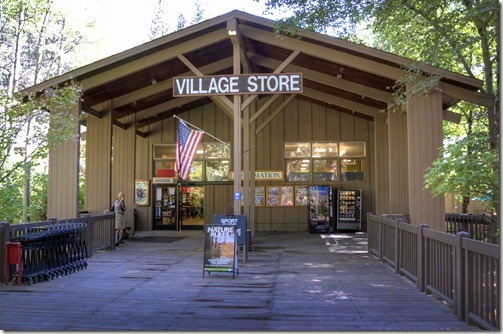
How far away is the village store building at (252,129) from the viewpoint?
441 inches

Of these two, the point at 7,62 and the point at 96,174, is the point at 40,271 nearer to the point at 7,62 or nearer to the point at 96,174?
the point at 96,174

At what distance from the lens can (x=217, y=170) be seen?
19266 millimetres

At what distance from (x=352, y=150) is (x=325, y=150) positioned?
1.08 m

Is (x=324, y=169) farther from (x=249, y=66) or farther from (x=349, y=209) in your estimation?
(x=249, y=66)

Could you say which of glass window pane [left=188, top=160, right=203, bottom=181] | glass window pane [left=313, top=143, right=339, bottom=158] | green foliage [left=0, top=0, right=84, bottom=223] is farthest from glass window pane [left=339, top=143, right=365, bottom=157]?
green foliage [left=0, top=0, right=84, bottom=223]

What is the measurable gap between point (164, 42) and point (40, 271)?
Result: 6.64 meters

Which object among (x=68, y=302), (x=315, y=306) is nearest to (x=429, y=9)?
(x=315, y=306)

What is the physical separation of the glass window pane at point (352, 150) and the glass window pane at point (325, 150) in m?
0.24

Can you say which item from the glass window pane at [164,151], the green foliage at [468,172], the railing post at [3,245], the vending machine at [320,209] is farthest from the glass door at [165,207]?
the green foliage at [468,172]

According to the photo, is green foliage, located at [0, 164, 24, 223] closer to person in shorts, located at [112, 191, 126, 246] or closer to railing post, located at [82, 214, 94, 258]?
railing post, located at [82, 214, 94, 258]

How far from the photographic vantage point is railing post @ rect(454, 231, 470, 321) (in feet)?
17.7

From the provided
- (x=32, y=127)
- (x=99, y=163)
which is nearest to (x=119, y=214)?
(x=99, y=163)

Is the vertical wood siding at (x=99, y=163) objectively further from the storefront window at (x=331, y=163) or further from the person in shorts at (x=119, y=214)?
the storefront window at (x=331, y=163)

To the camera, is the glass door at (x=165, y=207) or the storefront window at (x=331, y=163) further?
the glass door at (x=165, y=207)
